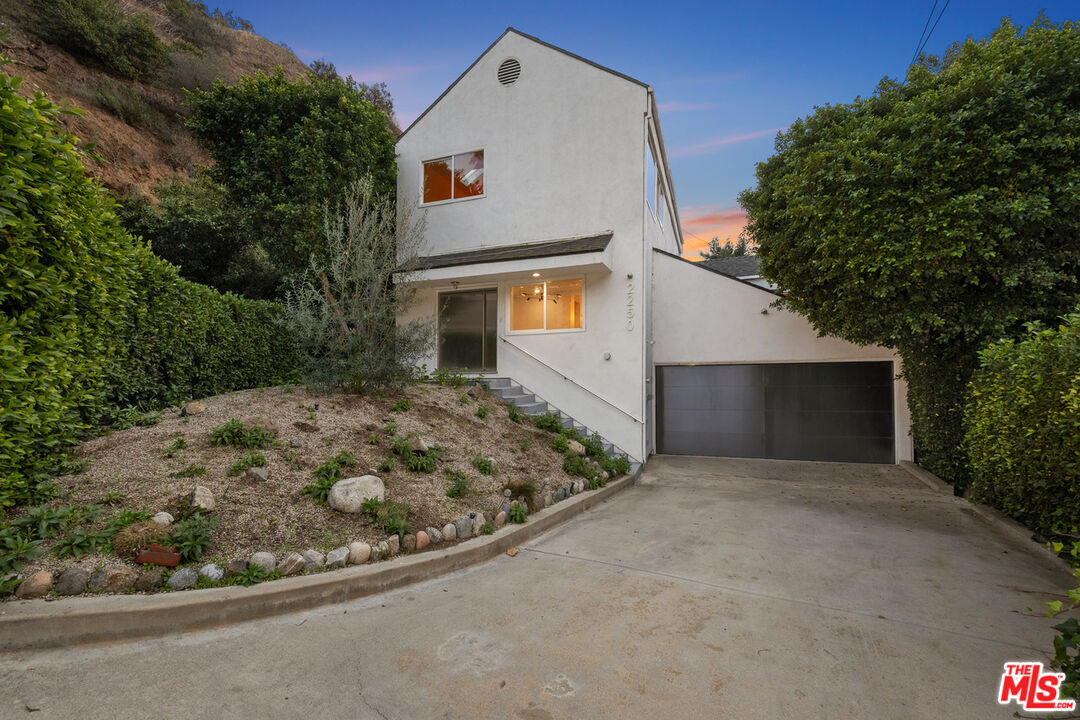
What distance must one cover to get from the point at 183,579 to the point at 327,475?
1380 mm

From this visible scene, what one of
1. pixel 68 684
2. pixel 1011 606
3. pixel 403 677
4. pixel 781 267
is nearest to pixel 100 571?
pixel 68 684

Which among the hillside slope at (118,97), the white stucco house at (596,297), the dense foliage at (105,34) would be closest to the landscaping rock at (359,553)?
the white stucco house at (596,297)

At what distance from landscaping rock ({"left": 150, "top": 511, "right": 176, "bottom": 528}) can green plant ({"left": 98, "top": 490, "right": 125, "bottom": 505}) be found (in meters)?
0.38

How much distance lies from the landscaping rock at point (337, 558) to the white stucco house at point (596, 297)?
5268 millimetres

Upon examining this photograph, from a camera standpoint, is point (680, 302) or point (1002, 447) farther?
point (680, 302)

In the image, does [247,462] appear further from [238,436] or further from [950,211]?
[950,211]

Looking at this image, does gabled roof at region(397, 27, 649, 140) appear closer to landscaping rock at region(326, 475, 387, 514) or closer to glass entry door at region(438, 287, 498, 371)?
glass entry door at region(438, 287, 498, 371)

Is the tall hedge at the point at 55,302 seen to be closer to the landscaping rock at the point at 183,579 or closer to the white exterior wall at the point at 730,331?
the landscaping rock at the point at 183,579

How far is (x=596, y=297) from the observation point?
8.51 metres

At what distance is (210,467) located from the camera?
3.87m

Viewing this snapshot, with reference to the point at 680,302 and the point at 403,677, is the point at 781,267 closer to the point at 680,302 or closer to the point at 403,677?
the point at 680,302

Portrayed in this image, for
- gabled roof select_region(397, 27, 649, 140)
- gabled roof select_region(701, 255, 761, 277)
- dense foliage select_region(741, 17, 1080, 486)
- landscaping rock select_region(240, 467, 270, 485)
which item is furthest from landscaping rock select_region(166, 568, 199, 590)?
gabled roof select_region(701, 255, 761, 277)

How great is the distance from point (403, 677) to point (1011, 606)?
411 centimetres

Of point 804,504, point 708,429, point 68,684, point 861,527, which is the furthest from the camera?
point 708,429
